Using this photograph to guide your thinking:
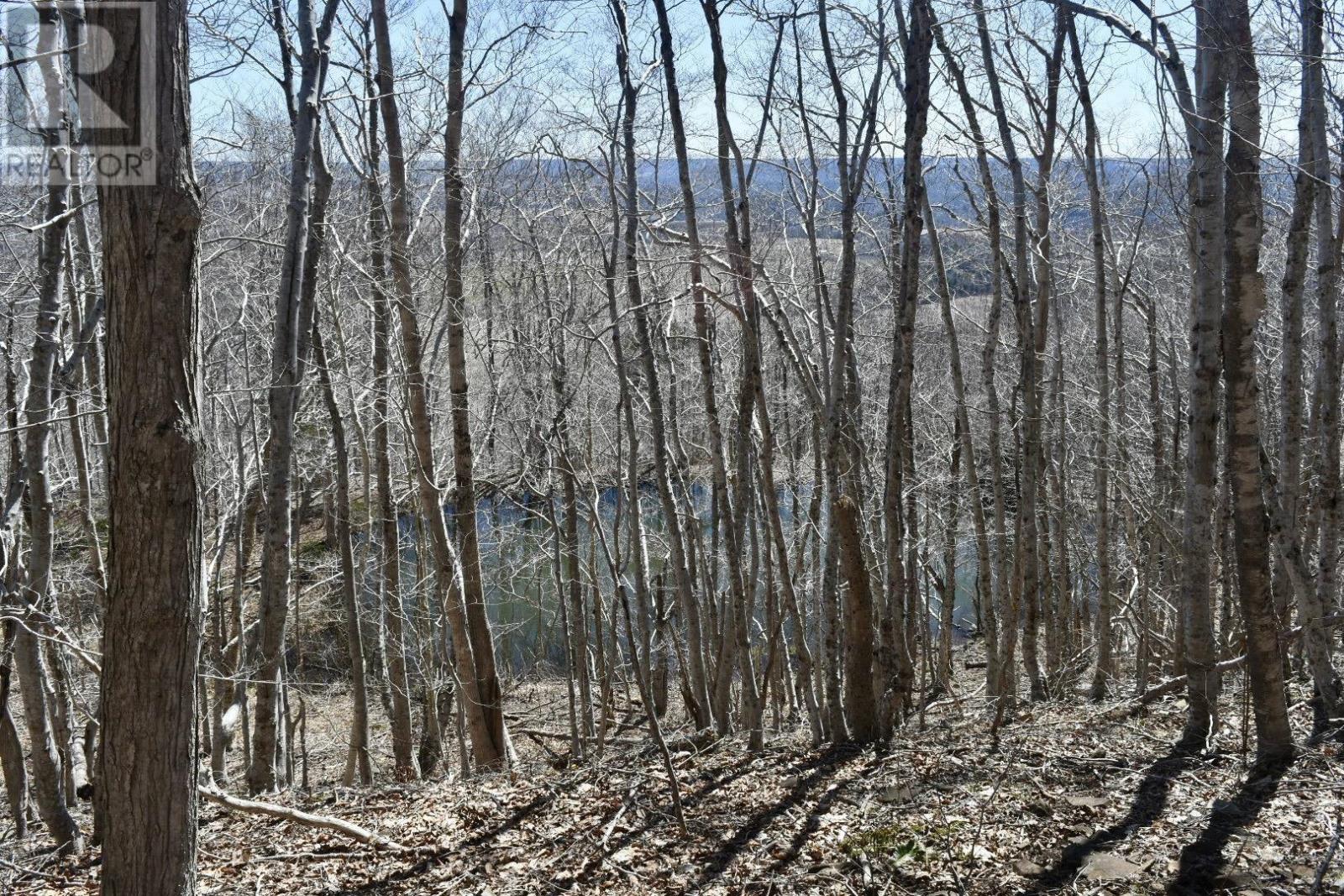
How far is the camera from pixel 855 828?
4383 mm

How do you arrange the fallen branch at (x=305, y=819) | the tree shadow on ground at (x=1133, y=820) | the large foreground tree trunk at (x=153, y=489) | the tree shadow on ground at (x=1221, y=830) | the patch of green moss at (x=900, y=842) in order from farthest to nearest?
the fallen branch at (x=305, y=819)
the patch of green moss at (x=900, y=842)
the tree shadow on ground at (x=1133, y=820)
the tree shadow on ground at (x=1221, y=830)
the large foreground tree trunk at (x=153, y=489)

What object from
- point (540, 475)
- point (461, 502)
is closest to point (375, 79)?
point (461, 502)

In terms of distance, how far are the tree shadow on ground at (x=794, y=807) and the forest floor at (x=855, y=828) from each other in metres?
0.01

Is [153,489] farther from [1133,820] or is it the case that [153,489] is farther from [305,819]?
[1133,820]

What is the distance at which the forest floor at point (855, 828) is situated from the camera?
12.3 ft

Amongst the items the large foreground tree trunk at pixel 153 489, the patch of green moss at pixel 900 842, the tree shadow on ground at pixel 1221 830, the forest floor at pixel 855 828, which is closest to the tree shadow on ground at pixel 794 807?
the forest floor at pixel 855 828

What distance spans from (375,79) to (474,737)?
5868mm

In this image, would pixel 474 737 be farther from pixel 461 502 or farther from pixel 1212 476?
pixel 1212 476

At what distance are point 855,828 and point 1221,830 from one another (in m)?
1.53

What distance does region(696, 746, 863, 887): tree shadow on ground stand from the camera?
13.8ft

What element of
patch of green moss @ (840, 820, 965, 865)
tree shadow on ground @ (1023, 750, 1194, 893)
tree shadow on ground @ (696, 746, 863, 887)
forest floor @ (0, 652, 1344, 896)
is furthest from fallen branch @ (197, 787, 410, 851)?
tree shadow on ground @ (1023, 750, 1194, 893)

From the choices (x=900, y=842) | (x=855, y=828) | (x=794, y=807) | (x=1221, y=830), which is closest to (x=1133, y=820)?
(x=1221, y=830)

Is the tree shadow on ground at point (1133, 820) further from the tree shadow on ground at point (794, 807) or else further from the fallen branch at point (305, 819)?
the fallen branch at point (305, 819)

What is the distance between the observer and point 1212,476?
480 centimetres
